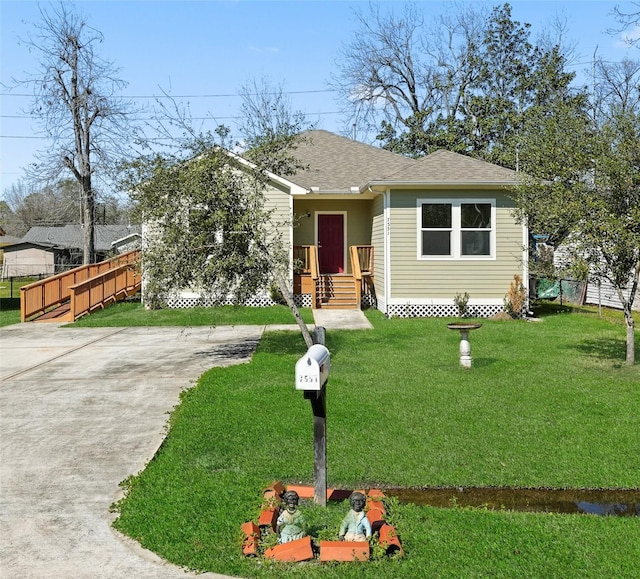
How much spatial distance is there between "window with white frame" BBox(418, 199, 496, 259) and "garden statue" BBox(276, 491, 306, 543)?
1217cm

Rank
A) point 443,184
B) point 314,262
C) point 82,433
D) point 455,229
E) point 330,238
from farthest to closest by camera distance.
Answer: point 330,238
point 314,262
point 455,229
point 443,184
point 82,433

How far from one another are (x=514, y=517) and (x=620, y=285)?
6149 millimetres

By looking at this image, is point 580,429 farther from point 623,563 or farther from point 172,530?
point 172,530

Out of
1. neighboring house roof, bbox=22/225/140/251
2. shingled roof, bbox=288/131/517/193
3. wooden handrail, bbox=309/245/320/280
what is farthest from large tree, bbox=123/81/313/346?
neighboring house roof, bbox=22/225/140/251

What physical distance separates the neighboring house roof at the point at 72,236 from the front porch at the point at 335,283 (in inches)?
1139

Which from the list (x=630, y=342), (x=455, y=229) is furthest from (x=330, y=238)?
(x=630, y=342)

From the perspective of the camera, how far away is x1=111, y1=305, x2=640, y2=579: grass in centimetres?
392

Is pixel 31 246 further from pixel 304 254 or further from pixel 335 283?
pixel 335 283

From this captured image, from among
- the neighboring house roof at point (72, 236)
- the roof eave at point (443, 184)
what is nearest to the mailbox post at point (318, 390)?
the roof eave at point (443, 184)

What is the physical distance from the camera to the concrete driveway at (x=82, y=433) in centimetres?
399

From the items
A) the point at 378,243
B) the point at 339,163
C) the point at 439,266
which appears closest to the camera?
the point at 439,266

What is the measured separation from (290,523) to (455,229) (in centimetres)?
1256

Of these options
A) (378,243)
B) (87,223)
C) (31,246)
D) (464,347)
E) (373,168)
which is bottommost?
(464,347)

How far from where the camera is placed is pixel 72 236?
1870 inches
